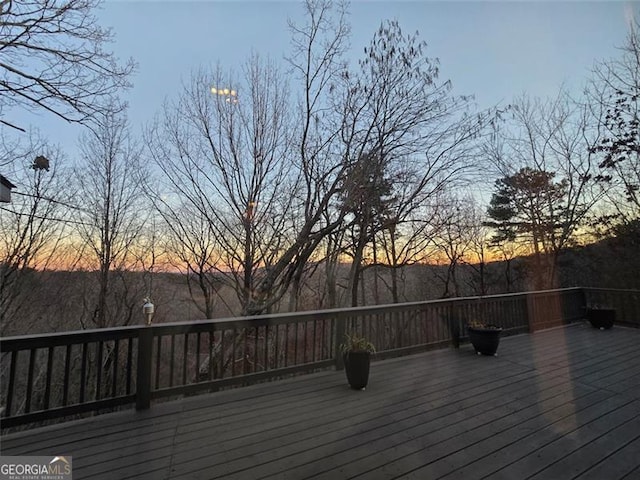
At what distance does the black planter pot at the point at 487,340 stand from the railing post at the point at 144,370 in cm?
433

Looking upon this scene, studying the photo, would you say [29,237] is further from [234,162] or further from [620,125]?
[620,125]

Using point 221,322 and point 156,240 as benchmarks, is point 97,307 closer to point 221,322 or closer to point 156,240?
point 156,240

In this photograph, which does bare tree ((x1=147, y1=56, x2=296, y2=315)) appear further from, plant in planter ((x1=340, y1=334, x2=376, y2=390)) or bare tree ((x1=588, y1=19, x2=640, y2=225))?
bare tree ((x1=588, y1=19, x2=640, y2=225))

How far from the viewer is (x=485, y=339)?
4473 mm

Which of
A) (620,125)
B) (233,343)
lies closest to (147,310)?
(233,343)

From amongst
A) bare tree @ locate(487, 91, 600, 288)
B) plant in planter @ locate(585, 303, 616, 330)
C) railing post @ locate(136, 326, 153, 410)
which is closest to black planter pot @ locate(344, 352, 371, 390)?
railing post @ locate(136, 326, 153, 410)

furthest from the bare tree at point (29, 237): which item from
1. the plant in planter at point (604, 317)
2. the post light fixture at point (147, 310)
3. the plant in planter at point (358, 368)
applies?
the plant in planter at point (604, 317)

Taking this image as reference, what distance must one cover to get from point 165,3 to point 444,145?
5.78 m

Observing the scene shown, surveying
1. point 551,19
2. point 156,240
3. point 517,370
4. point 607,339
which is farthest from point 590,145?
point 156,240

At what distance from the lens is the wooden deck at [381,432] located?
190 centimetres

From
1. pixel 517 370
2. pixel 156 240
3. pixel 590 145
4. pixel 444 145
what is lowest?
pixel 517 370

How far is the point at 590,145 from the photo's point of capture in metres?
9.11
